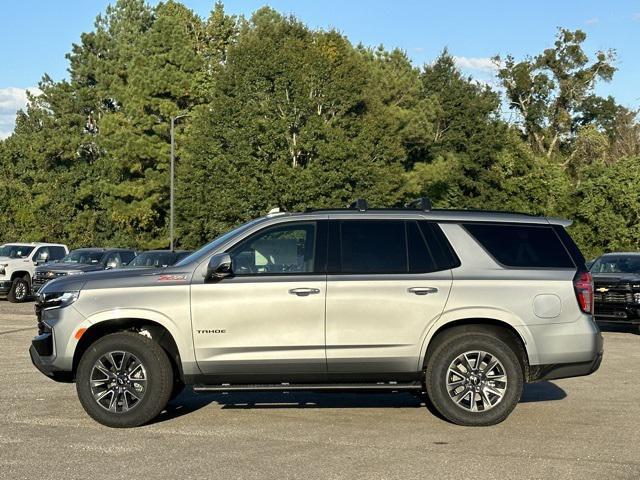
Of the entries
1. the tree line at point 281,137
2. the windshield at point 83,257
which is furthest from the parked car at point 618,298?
the tree line at point 281,137

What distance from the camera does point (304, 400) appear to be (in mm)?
10414

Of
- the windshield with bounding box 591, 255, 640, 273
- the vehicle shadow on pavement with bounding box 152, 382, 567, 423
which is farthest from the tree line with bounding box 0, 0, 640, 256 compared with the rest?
the vehicle shadow on pavement with bounding box 152, 382, 567, 423

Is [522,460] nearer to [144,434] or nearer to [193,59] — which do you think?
[144,434]

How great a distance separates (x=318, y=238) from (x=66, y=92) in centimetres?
6828

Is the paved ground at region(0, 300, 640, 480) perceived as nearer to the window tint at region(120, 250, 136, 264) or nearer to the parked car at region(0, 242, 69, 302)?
the window tint at region(120, 250, 136, 264)

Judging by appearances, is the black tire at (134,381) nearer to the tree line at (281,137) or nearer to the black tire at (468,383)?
the black tire at (468,383)

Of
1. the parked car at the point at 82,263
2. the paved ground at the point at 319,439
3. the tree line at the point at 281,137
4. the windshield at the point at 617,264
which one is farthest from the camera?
the tree line at the point at 281,137

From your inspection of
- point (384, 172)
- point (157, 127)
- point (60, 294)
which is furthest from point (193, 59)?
point (60, 294)

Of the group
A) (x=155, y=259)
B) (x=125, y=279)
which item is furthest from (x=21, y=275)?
(x=125, y=279)

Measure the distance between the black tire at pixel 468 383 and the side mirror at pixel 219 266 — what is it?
6.76 feet

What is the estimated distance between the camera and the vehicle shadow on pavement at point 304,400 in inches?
392

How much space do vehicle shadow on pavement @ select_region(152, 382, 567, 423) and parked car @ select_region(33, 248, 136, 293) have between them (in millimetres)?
16063

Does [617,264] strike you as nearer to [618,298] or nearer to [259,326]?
[618,298]

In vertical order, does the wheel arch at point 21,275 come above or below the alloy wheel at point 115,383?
above
